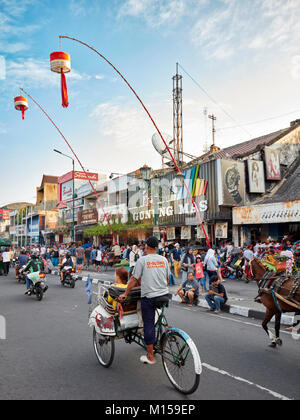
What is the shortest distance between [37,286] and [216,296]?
5.79 meters

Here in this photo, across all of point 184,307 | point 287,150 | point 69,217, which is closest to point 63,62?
point 184,307

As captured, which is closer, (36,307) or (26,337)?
(26,337)

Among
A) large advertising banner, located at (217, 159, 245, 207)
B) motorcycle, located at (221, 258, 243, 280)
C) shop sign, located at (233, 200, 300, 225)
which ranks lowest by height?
motorcycle, located at (221, 258, 243, 280)

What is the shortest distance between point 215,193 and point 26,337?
15.9 m

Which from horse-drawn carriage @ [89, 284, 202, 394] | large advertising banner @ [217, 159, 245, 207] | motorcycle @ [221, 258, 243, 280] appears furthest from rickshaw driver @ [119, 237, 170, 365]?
large advertising banner @ [217, 159, 245, 207]

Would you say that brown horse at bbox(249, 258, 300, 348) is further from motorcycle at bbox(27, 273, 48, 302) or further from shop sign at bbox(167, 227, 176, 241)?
shop sign at bbox(167, 227, 176, 241)

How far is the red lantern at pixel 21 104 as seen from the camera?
16.3 metres

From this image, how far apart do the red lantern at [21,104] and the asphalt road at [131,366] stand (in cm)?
1227

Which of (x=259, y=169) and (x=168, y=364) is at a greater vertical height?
(x=259, y=169)

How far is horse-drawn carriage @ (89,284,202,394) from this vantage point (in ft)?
12.1

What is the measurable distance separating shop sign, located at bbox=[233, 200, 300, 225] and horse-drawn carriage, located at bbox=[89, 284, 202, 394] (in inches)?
527

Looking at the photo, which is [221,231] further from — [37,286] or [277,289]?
[277,289]

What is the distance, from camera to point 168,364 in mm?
3971

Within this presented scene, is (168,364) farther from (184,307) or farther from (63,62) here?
(63,62)
